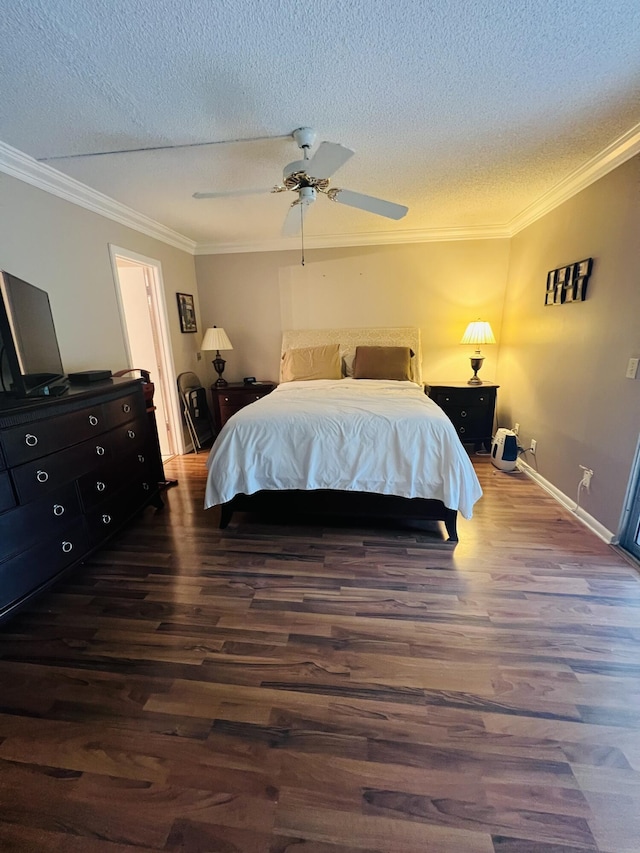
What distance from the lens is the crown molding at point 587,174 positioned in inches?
80.8

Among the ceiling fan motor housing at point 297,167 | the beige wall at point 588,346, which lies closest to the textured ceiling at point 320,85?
the ceiling fan motor housing at point 297,167

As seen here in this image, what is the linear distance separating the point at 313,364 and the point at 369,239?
1.55 metres

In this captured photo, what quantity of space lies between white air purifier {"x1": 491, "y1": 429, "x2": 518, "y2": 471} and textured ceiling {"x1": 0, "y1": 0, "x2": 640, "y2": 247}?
2092 millimetres

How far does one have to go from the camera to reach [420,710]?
4.21 feet

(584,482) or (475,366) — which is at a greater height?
(475,366)

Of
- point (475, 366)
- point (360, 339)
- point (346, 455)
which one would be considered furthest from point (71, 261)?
point (475, 366)

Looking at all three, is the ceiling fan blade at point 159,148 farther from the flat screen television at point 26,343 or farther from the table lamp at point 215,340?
the table lamp at point 215,340

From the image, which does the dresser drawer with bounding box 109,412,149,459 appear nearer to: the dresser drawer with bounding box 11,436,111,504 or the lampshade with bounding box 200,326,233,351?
the dresser drawer with bounding box 11,436,111,504

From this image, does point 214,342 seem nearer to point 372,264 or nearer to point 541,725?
point 372,264

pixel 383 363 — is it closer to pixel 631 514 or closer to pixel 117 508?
pixel 631 514

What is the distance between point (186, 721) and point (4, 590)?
1.00 meters

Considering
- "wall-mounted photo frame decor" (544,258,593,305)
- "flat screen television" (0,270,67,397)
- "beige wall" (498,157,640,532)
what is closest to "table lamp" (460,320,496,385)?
"beige wall" (498,157,640,532)

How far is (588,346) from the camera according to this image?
2.48 m

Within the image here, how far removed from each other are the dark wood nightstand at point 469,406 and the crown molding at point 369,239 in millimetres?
1640
